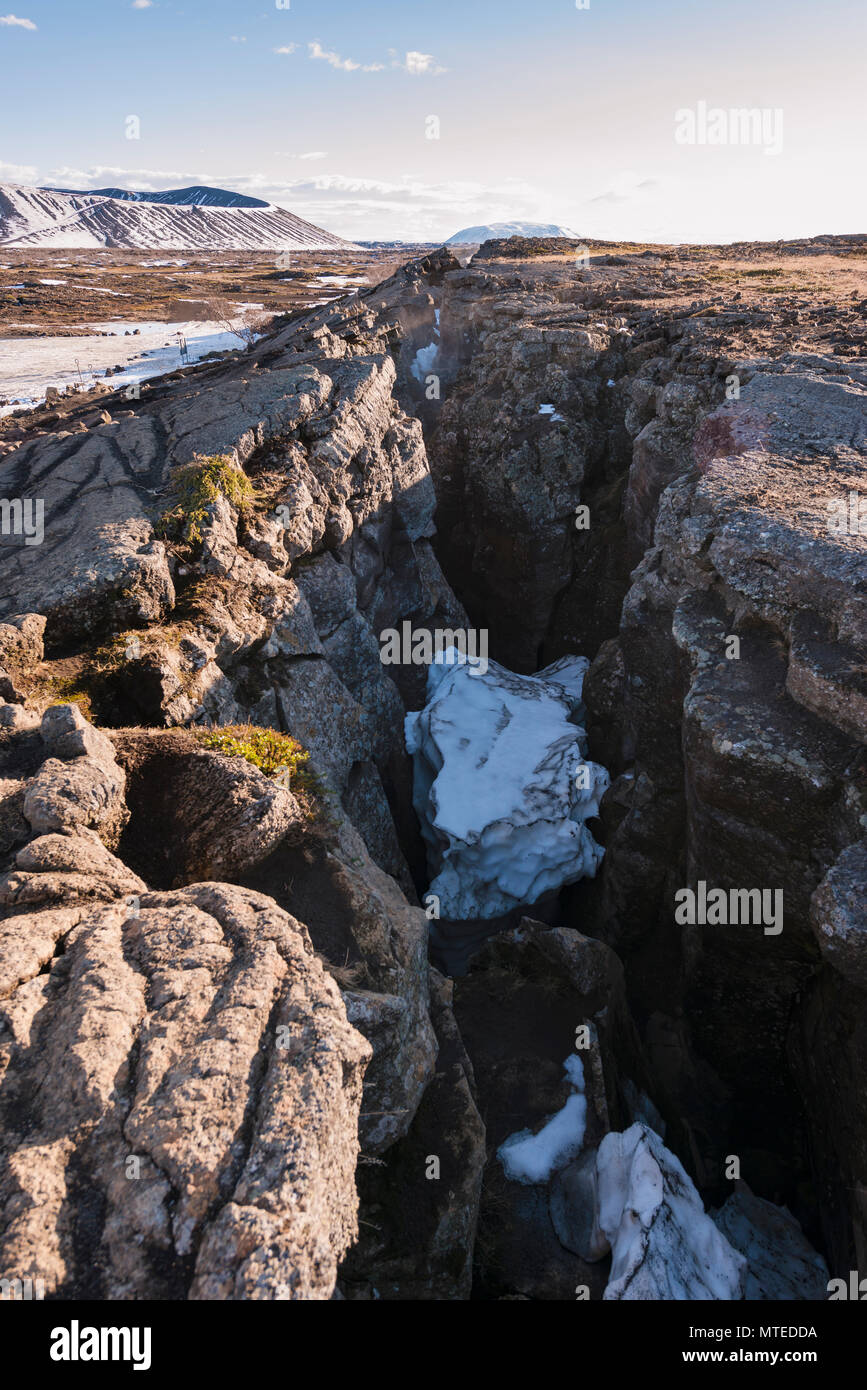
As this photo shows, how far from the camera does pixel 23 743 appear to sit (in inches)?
298

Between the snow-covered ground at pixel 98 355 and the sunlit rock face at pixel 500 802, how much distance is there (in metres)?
28.5

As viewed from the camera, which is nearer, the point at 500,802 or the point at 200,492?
the point at 200,492

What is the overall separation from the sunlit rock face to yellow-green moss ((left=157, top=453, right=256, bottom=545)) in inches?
274

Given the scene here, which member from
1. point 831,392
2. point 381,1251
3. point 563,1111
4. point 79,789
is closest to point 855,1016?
point 563,1111

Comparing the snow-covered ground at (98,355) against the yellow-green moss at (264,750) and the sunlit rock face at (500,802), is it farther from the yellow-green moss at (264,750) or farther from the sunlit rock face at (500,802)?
the yellow-green moss at (264,750)

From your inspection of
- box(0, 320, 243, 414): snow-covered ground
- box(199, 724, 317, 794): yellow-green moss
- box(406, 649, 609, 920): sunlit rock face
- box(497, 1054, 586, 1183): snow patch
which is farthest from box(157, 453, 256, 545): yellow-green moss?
box(0, 320, 243, 414): snow-covered ground

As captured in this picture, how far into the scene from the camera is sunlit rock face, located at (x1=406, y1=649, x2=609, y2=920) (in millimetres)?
15477

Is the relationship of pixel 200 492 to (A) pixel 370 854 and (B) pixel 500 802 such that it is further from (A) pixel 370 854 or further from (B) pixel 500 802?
(B) pixel 500 802

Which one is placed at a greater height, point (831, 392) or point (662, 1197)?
point (831, 392)

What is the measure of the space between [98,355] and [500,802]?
52.0 meters

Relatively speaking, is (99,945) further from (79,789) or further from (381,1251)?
(381,1251)

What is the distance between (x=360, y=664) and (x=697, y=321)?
15.8 m

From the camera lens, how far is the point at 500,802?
15.6 meters

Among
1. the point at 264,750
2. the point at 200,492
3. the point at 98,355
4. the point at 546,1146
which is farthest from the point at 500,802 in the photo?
the point at 98,355
